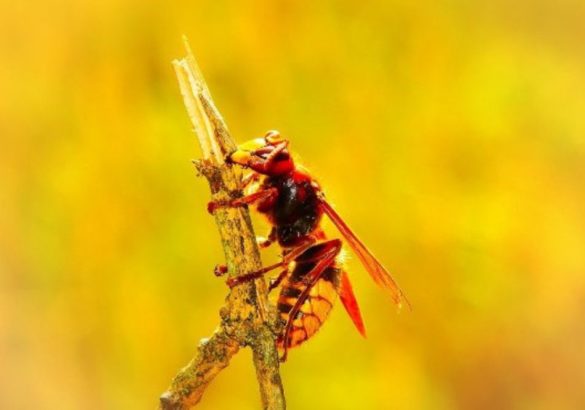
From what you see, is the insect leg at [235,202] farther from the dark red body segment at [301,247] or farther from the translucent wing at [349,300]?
the translucent wing at [349,300]

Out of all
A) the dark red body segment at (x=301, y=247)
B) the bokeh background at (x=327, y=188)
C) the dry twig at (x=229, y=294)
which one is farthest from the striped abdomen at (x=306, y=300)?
the bokeh background at (x=327, y=188)

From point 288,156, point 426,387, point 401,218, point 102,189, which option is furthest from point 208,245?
point 288,156

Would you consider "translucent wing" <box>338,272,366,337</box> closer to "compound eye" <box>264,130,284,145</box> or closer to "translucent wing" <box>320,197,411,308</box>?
"translucent wing" <box>320,197,411,308</box>

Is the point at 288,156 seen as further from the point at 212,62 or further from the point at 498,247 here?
the point at 498,247

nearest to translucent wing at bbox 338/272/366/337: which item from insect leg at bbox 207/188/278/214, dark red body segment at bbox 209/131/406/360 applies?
dark red body segment at bbox 209/131/406/360

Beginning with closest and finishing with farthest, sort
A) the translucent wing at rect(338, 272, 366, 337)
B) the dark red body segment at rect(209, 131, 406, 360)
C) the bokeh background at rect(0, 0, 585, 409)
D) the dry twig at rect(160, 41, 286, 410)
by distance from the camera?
the dry twig at rect(160, 41, 286, 410) < the dark red body segment at rect(209, 131, 406, 360) < the translucent wing at rect(338, 272, 366, 337) < the bokeh background at rect(0, 0, 585, 409)

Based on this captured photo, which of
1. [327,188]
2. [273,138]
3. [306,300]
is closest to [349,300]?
[306,300]
